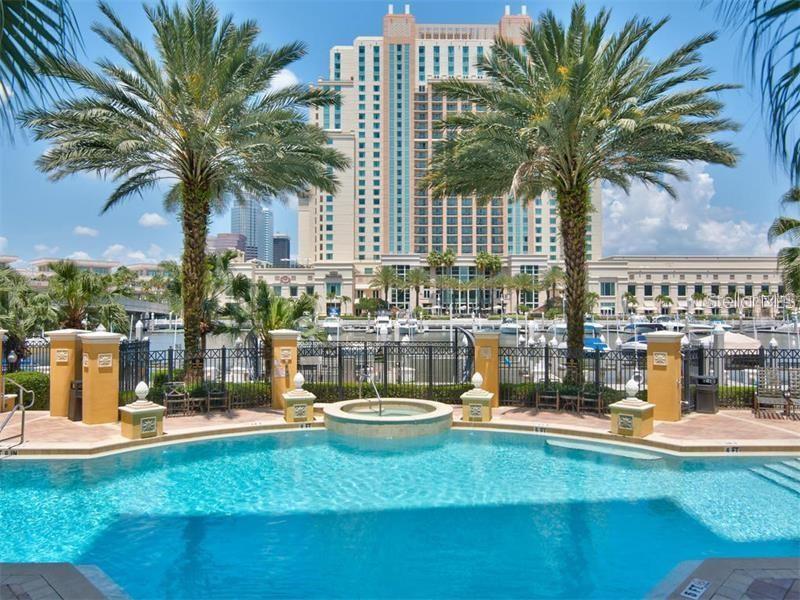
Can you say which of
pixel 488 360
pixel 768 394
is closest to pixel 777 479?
pixel 768 394

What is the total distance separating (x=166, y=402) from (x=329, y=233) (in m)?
102

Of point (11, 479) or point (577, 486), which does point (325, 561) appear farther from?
point (11, 479)

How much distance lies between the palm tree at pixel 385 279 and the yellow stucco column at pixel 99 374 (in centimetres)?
9193

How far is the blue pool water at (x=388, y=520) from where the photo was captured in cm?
641

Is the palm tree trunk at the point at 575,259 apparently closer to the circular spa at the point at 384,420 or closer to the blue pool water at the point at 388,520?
the circular spa at the point at 384,420

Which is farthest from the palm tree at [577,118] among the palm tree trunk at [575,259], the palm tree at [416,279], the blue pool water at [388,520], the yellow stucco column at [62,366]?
the palm tree at [416,279]

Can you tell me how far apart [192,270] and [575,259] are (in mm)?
11587

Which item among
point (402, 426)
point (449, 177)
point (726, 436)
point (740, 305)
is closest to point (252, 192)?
point (449, 177)

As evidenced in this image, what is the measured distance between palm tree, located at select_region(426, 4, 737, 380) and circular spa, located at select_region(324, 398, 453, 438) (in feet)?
15.4

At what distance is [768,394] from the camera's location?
15242mm

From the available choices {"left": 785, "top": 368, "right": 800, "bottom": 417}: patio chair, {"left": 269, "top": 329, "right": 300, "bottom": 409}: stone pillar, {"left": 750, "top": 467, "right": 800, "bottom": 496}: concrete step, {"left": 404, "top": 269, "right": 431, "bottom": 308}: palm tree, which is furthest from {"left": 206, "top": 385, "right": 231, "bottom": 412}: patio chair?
{"left": 404, "top": 269, "right": 431, "bottom": 308}: palm tree

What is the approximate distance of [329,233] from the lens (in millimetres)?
115500

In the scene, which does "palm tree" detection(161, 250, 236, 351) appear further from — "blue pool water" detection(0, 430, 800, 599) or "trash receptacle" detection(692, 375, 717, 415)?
"trash receptacle" detection(692, 375, 717, 415)

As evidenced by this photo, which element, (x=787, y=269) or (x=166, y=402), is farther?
(x=787, y=269)
